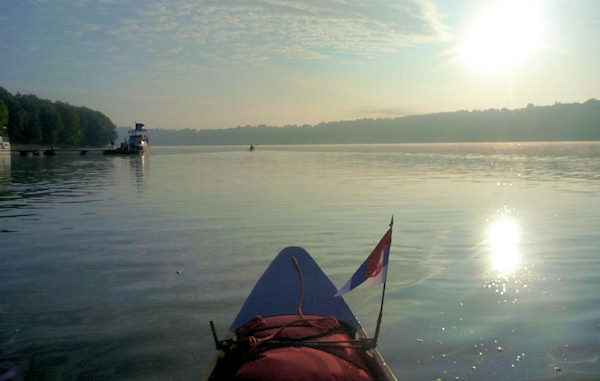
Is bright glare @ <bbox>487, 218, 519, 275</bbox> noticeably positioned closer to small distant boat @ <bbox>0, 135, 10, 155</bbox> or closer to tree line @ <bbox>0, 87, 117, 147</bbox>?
small distant boat @ <bbox>0, 135, 10, 155</bbox>

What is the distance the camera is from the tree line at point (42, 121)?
4663 inches

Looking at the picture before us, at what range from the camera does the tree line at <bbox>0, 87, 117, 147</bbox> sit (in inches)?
4663

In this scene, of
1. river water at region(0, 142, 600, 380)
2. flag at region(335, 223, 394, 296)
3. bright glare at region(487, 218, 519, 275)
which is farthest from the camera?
bright glare at region(487, 218, 519, 275)

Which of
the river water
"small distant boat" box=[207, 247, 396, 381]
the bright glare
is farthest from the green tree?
"small distant boat" box=[207, 247, 396, 381]

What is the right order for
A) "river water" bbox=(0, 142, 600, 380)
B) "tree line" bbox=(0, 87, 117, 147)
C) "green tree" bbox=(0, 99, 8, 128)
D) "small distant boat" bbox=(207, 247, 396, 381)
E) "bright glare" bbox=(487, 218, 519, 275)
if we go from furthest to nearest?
1. "tree line" bbox=(0, 87, 117, 147)
2. "green tree" bbox=(0, 99, 8, 128)
3. "bright glare" bbox=(487, 218, 519, 275)
4. "river water" bbox=(0, 142, 600, 380)
5. "small distant boat" bbox=(207, 247, 396, 381)

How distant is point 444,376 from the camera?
5672mm

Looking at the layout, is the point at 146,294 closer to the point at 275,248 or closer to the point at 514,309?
the point at 275,248

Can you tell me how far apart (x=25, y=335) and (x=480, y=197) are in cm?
2045

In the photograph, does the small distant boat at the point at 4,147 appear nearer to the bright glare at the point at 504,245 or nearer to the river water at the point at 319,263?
the river water at the point at 319,263

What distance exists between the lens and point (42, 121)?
132 m

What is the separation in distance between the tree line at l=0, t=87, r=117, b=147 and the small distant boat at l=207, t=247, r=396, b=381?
117357mm

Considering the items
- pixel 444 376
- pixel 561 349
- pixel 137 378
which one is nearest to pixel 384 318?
pixel 444 376

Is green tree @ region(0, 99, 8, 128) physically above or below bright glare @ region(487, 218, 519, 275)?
above

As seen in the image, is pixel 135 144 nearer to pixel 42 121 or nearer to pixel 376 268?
pixel 42 121
